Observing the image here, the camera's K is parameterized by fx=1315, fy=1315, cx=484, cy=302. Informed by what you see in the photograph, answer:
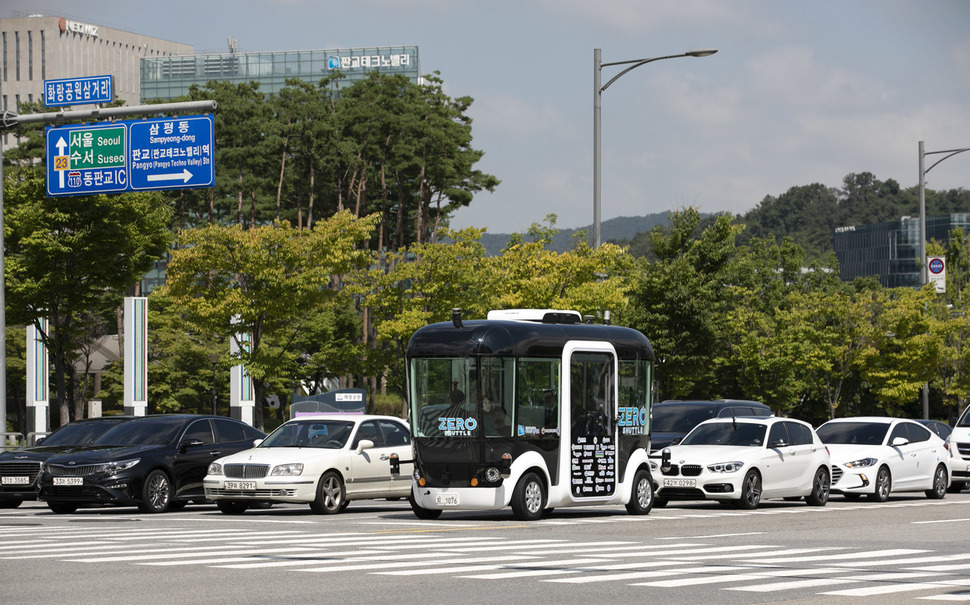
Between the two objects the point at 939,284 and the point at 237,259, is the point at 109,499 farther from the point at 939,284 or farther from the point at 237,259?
the point at 939,284

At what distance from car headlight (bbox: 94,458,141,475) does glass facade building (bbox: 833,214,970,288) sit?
15993cm

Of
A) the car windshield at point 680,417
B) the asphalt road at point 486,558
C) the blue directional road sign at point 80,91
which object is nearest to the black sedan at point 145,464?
the asphalt road at point 486,558

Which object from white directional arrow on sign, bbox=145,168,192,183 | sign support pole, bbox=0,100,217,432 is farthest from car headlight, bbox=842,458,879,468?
white directional arrow on sign, bbox=145,168,192,183

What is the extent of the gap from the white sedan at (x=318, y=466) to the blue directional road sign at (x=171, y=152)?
7.96 metres

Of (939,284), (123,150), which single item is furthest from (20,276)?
(939,284)

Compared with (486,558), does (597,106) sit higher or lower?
higher

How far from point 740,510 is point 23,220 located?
79.7 feet

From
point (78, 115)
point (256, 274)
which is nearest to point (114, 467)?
point (78, 115)

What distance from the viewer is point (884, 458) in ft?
81.6

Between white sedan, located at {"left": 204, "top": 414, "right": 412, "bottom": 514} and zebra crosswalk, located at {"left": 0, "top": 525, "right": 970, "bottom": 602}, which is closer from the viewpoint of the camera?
zebra crosswalk, located at {"left": 0, "top": 525, "right": 970, "bottom": 602}

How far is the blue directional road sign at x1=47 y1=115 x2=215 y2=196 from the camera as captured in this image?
90.4ft

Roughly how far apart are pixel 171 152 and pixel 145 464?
349 inches

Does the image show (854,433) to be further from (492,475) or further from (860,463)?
(492,475)

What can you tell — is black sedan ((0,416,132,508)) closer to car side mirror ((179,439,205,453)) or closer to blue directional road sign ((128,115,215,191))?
car side mirror ((179,439,205,453))
